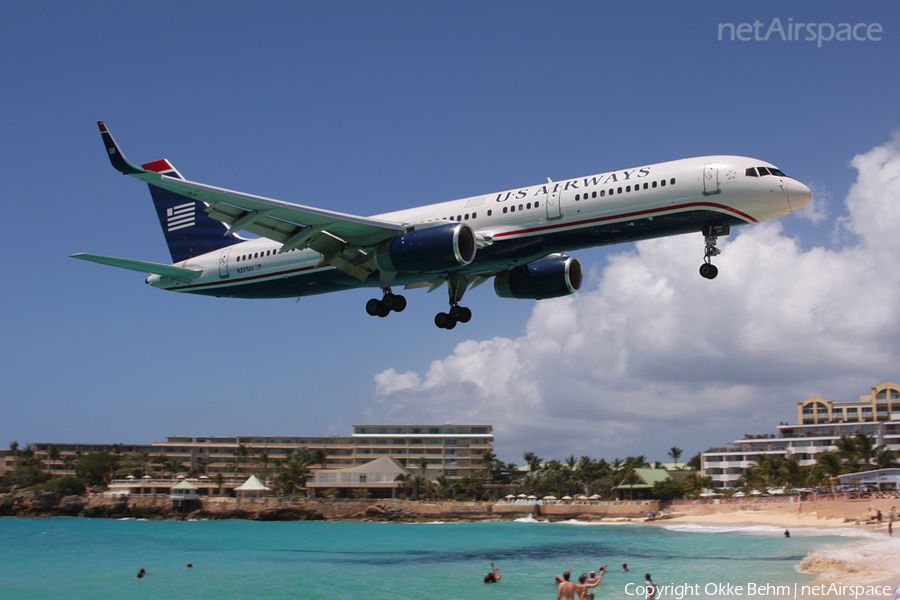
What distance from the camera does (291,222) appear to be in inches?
1093

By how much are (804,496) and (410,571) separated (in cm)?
5848

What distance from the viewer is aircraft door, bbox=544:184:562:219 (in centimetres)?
2595

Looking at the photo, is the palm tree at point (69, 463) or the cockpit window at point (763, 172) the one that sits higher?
the cockpit window at point (763, 172)

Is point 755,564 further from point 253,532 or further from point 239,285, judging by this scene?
point 253,532

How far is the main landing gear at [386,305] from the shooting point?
103 feet

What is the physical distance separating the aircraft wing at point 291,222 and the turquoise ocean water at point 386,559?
3261 cm

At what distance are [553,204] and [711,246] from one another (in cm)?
547

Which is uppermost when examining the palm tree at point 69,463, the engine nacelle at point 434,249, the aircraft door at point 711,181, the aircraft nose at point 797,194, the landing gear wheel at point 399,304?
the aircraft door at point 711,181

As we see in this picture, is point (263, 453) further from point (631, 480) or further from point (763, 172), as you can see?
point (763, 172)

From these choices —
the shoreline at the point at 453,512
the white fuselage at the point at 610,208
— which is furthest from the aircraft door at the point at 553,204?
the shoreline at the point at 453,512

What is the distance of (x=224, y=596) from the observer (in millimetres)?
56938

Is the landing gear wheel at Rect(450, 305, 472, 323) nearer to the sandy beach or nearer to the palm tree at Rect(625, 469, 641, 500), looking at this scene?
the sandy beach

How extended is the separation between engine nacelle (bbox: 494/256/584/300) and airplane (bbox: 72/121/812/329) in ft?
0.14

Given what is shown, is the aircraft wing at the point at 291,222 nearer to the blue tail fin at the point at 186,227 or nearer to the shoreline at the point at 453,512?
the blue tail fin at the point at 186,227
